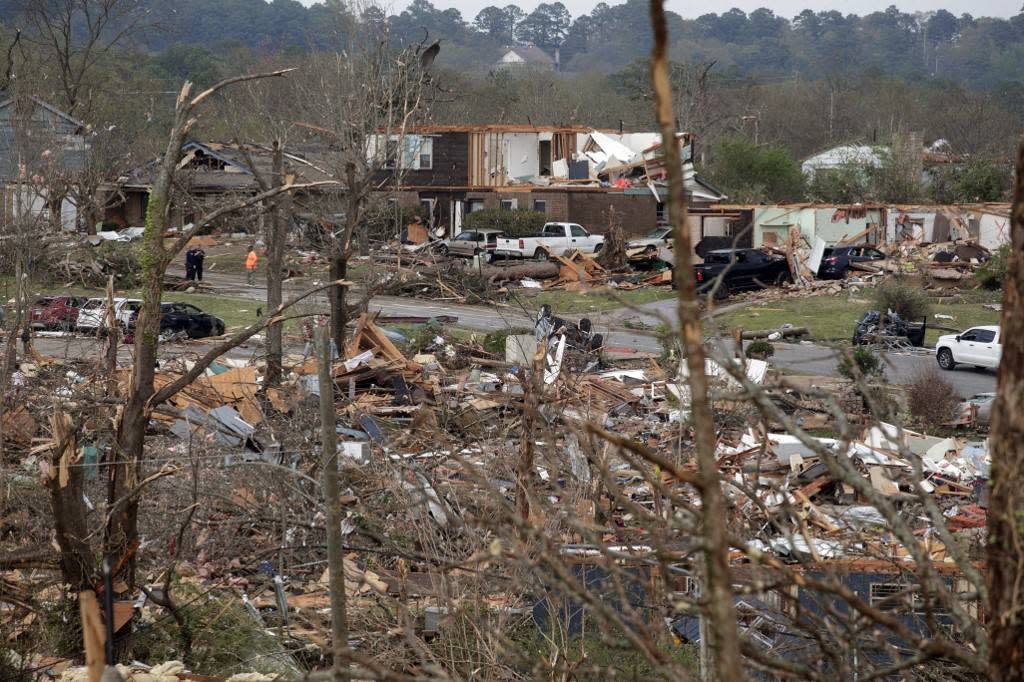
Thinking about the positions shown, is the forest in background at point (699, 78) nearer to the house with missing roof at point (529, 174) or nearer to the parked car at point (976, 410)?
the house with missing roof at point (529, 174)

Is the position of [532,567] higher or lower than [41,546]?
higher

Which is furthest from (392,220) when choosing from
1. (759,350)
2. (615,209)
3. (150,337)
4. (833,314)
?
(150,337)

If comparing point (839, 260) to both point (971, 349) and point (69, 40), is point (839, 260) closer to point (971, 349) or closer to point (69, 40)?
point (971, 349)

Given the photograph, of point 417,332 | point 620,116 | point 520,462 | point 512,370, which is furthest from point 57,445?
point 620,116

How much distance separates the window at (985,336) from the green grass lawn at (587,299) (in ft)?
35.1

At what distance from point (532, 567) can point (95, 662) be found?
9.14ft

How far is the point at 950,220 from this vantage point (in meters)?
40.7

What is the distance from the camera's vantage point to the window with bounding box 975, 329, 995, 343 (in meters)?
21.5

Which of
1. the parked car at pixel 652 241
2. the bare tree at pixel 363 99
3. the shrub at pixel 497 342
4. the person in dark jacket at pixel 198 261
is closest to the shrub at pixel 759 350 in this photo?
the shrub at pixel 497 342

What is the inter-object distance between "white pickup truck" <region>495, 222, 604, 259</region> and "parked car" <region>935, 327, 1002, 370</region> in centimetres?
1825

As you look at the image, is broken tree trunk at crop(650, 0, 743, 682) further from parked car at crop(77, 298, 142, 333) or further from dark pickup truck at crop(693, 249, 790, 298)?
dark pickup truck at crop(693, 249, 790, 298)

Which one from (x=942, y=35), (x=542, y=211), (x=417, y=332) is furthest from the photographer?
(x=942, y=35)

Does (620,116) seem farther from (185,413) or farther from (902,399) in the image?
(902,399)

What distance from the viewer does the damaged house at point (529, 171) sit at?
43.4 metres
